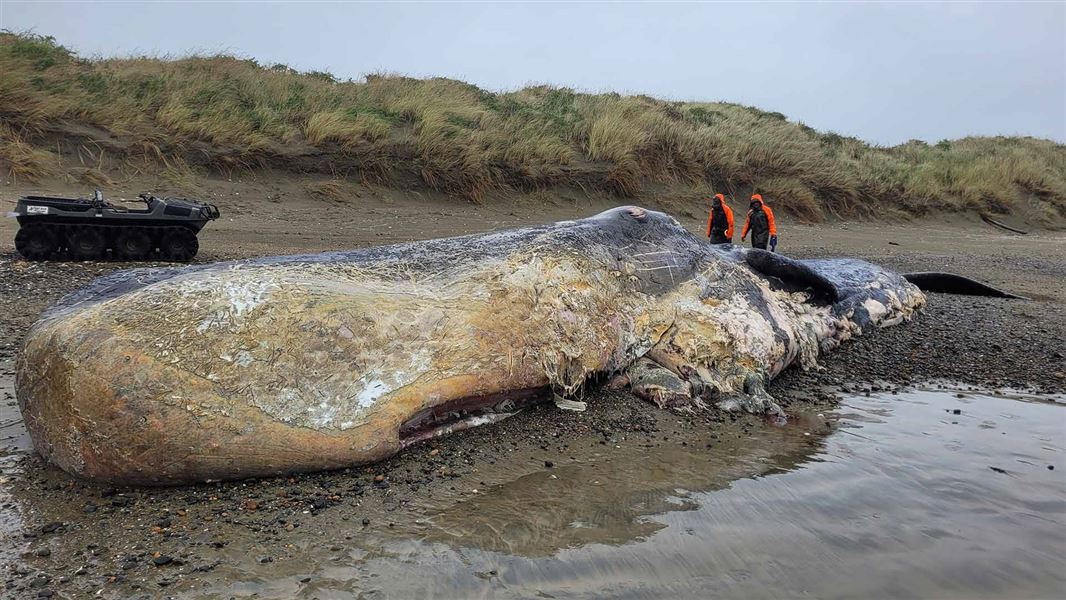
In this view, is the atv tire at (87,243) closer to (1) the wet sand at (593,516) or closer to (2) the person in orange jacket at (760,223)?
(1) the wet sand at (593,516)

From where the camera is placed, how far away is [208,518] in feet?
11.1

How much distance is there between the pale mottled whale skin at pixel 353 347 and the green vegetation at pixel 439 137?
37.2 feet

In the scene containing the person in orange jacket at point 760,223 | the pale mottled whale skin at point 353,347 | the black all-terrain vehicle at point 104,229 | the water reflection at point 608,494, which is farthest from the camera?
the person in orange jacket at point 760,223

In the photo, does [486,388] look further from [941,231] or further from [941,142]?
[941,142]

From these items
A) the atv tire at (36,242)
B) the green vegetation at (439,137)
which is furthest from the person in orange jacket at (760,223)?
the atv tire at (36,242)

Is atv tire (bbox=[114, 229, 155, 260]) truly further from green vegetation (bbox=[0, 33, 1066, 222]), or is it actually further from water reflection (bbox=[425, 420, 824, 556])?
water reflection (bbox=[425, 420, 824, 556])

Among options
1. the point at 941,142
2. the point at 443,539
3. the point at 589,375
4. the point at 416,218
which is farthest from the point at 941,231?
the point at 443,539

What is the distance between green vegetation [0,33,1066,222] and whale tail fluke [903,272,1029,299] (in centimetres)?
931

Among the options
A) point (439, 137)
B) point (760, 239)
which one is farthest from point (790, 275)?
point (439, 137)

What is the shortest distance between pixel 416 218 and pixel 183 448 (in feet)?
37.5

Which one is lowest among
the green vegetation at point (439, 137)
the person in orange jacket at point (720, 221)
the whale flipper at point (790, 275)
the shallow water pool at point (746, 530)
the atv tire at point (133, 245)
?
the shallow water pool at point (746, 530)

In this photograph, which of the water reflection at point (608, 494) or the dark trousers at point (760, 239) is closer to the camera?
the water reflection at point (608, 494)

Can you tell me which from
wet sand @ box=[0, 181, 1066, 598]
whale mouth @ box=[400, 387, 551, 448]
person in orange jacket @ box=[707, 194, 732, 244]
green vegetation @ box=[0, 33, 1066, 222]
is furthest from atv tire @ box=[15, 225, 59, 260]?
person in orange jacket @ box=[707, 194, 732, 244]

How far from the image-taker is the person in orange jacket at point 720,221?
473 inches
